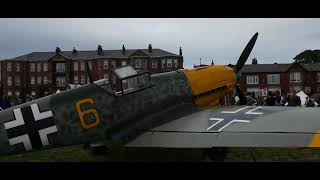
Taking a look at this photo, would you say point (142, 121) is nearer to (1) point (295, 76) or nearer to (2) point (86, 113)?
(2) point (86, 113)

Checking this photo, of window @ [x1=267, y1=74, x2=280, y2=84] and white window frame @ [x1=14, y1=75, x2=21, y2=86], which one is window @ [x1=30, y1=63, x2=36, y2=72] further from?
window @ [x1=267, y1=74, x2=280, y2=84]

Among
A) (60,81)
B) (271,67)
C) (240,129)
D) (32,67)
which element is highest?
(32,67)

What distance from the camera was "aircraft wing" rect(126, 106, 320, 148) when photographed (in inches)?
223

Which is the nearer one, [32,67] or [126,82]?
[126,82]

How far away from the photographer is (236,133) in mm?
5918

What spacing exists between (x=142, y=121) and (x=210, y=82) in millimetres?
2027

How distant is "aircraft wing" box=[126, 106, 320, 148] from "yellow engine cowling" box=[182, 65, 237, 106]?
103cm

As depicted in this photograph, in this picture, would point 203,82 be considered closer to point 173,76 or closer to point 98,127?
point 173,76

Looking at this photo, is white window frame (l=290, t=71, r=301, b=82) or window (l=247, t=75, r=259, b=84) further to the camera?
window (l=247, t=75, r=259, b=84)

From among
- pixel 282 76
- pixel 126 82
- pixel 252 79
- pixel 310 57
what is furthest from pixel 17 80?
pixel 310 57

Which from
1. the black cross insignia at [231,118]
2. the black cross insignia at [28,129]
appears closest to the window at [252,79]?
the black cross insignia at [231,118]

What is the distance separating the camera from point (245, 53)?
29.6ft

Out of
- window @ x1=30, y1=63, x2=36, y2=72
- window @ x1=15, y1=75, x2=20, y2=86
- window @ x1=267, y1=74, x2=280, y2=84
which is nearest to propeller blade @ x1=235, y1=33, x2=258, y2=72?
window @ x1=15, y1=75, x2=20, y2=86
